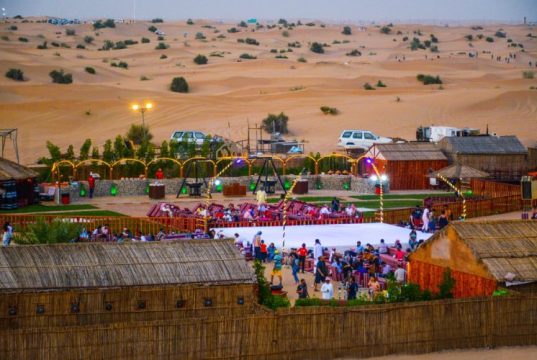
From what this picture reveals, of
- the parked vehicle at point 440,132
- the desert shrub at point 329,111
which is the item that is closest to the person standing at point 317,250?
the parked vehicle at point 440,132

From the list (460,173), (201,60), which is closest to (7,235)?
(460,173)

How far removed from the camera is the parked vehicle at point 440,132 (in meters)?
59.0

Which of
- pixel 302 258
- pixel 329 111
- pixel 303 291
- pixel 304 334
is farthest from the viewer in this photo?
pixel 329 111

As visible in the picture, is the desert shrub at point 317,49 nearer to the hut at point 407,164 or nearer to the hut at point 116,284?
the hut at point 407,164

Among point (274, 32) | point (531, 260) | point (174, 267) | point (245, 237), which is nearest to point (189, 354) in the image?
point (174, 267)

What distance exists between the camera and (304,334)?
23.1m

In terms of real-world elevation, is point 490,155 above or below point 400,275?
above

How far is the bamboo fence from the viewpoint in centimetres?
2141

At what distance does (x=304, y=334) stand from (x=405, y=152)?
3113 centimetres

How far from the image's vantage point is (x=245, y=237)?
35906mm

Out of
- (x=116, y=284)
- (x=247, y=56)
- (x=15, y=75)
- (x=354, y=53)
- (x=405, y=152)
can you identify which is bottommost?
(x=116, y=284)

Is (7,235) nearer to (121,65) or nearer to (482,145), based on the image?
(482,145)

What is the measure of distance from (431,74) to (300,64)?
1307 centimetres

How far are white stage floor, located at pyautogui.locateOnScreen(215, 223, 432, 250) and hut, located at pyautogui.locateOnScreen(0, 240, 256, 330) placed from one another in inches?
398
